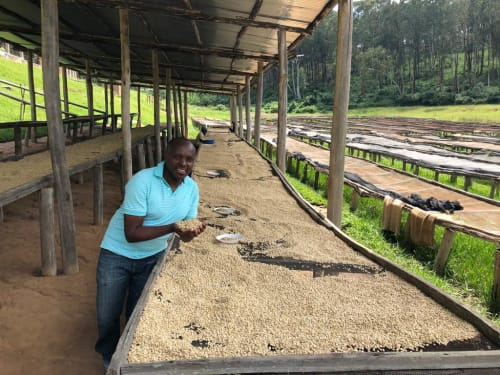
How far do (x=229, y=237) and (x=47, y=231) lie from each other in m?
2.19

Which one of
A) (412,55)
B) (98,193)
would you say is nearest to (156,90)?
(98,193)

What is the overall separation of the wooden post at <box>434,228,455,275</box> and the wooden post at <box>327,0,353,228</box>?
4.65ft

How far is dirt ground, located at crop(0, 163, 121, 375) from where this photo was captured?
309 cm

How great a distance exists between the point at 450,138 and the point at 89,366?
64.9 feet

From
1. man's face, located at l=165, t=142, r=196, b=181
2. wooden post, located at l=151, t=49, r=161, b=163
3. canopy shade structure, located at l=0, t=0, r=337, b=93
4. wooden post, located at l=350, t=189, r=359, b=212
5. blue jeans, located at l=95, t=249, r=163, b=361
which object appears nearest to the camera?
man's face, located at l=165, t=142, r=196, b=181

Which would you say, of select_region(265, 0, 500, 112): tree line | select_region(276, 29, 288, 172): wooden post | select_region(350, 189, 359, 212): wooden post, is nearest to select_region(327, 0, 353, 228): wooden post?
select_region(276, 29, 288, 172): wooden post

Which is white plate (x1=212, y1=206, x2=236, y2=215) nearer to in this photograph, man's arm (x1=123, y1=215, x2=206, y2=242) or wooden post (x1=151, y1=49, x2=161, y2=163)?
man's arm (x1=123, y1=215, x2=206, y2=242)

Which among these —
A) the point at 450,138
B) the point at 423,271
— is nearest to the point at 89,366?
the point at 423,271

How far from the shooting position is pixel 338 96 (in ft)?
16.8

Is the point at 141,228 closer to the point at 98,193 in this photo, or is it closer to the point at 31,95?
the point at 98,193

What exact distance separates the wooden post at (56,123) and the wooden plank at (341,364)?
324 centimetres

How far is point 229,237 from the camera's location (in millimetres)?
3357

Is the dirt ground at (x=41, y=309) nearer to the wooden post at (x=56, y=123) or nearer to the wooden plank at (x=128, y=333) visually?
the wooden post at (x=56, y=123)

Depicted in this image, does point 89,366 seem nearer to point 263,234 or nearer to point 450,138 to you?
point 263,234
